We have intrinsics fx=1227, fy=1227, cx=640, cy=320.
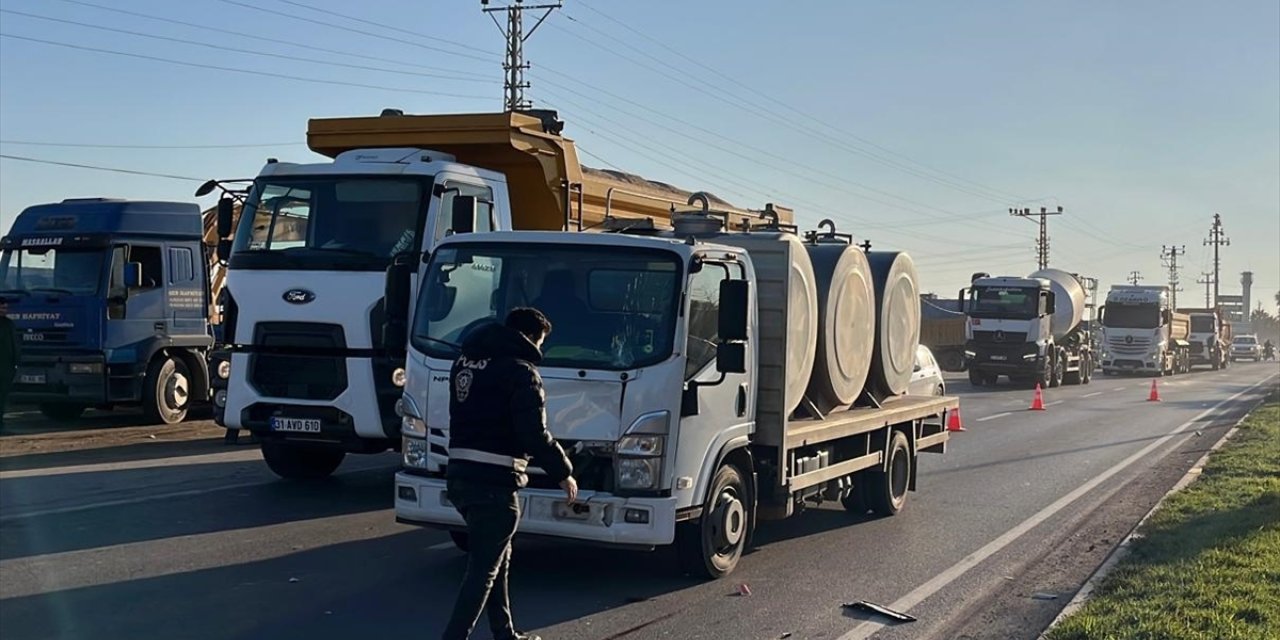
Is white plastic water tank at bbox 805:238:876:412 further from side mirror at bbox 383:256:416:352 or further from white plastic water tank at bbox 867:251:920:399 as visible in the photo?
side mirror at bbox 383:256:416:352

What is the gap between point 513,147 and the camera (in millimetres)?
12109

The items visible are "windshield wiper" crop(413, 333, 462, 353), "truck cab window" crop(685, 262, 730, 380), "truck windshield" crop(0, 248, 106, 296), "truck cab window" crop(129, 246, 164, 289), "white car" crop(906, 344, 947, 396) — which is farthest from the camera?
"truck cab window" crop(129, 246, 164, 289)

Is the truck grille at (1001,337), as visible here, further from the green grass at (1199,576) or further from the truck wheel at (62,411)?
the truck wheel at (62,411)

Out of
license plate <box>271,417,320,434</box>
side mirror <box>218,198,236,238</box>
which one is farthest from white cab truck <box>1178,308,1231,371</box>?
license plate <box>271,417,320,434</box>

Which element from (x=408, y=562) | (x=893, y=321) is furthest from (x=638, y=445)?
(x=893, y=321)

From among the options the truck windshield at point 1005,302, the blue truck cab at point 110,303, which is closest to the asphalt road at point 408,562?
the blue truck cab at point 110,303

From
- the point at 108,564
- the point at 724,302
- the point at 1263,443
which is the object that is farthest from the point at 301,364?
the point at 1263,443

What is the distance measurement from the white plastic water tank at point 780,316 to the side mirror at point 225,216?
17.2 ft

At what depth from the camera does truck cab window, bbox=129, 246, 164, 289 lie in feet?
57.0

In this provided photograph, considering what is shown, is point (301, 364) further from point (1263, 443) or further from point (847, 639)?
point (1263, 443)

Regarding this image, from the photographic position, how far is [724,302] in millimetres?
7703

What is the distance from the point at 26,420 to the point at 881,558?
1447 centimetres

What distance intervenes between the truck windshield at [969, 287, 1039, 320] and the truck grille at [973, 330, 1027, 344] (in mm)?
537

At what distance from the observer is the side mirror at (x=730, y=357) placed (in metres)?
7.86
